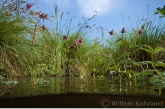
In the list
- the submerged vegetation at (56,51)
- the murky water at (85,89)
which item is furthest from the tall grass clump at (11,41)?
the murky water at (85,89)

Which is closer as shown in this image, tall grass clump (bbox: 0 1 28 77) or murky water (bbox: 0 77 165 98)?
murky water (bbox: 0 77 165 98)

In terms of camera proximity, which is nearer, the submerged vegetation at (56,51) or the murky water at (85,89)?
the murky water at (85,89)

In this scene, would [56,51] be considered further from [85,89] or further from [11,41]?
[85,89]

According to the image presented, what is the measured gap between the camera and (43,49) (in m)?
3.89

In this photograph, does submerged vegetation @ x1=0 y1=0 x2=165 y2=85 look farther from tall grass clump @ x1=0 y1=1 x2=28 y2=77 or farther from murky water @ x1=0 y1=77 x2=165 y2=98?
murky water @ x1=0 y1=77 x2=165 y2=98

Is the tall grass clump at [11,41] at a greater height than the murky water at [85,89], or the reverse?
the tall grass clump at [11,41]

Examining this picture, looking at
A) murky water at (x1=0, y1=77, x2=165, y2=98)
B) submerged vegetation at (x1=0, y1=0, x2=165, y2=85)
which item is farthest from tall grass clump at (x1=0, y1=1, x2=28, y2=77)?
murky water at (x1=0, y1=77, x2=165, y2=98)

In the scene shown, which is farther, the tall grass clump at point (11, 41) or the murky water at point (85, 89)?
the tall grass clump at point (11, 41)

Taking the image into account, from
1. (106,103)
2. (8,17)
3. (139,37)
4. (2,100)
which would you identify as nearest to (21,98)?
(2,100)

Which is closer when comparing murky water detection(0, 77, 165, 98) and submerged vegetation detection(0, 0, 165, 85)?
murky water detection(0, 77, 165, 98)

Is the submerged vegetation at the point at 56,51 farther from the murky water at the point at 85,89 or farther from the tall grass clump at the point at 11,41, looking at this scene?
the murky water at the point at 85,89

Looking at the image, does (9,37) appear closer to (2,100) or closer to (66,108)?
(2,100)

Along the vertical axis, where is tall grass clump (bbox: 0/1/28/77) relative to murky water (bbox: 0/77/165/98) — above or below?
above

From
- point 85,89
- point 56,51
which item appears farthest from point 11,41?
point 85,89
